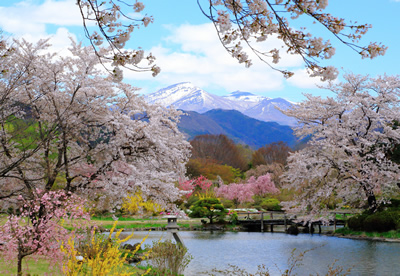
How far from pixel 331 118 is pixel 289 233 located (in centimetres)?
816

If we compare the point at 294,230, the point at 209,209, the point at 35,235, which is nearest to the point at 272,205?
the point at 209,209

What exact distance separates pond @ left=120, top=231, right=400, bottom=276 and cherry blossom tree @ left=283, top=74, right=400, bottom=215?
109 inches

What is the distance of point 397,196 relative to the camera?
2375cm

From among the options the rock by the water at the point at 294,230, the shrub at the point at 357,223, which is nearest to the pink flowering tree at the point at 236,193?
the rock by the water at the point at 294,230

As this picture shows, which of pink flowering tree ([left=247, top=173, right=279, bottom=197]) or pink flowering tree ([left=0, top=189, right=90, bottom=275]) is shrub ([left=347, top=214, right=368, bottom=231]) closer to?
pink flowering tree ([left=0, top=189, right=90, bottom=275])

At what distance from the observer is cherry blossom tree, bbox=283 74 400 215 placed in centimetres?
2036

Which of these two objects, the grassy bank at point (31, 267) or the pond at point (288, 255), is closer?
the grassy bank at point (31, 267)

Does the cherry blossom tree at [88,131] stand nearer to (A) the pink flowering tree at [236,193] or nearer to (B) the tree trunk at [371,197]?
(B) the tree trunk at [371,197]

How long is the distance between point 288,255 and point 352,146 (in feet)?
24.7

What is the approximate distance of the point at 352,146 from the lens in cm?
2075

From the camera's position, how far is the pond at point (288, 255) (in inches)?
512

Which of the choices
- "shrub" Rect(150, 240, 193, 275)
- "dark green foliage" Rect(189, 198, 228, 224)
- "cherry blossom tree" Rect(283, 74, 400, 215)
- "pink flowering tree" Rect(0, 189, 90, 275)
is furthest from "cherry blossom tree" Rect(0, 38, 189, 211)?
"dark green foliage" Rect(189, 198, 228, 224)

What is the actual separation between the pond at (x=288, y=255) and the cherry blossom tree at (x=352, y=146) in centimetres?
277

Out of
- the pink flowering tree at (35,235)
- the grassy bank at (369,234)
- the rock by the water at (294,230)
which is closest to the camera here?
the pink flowering tree at (35,235)
